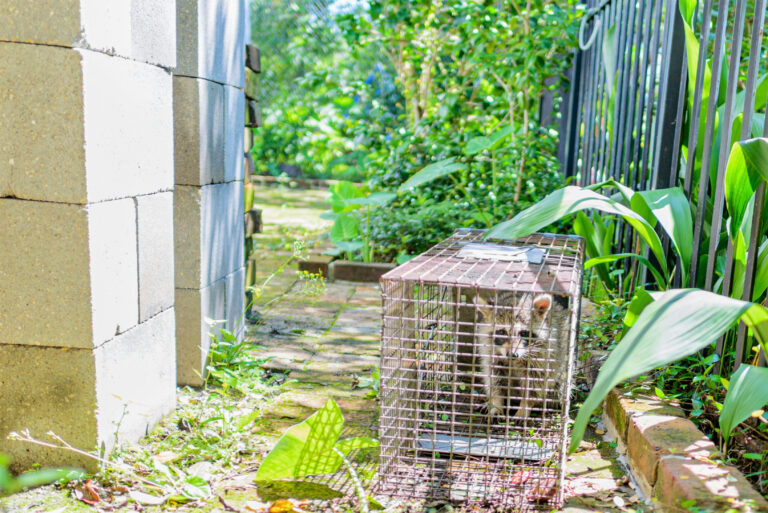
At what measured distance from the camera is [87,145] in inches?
74.2

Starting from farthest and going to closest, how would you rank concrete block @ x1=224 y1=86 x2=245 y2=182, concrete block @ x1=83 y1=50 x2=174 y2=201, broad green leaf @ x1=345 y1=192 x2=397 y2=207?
broad green leaf @ x1=345 y1=192 x2=397 y2=207
concrete block @ x1=224 y1=86 x2=245 y2=182
concrete block @ x1=83 y1=50 x2=174 y2=201

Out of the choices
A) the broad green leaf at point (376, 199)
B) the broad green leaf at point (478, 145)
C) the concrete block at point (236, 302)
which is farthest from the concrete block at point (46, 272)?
the broad green leaf at point (478, 145)

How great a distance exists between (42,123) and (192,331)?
1200 millimetres

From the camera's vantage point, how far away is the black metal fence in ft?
6.84

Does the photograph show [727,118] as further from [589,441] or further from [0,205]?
[0,205]

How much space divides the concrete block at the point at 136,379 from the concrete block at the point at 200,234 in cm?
30

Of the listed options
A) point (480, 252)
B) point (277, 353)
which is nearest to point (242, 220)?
point (277, 353)

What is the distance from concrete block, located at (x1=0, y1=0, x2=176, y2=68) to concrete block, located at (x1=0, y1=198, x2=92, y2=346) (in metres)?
0.46

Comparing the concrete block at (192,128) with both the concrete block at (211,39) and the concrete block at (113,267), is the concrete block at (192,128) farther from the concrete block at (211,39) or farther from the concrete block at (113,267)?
the concrete block at (113,267)

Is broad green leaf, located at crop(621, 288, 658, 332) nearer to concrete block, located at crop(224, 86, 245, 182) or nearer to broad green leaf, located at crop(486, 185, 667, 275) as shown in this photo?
broad green leaf, located at crop(486, 185, 667, 275)

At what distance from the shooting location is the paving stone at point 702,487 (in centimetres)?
153

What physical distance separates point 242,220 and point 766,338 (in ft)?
7.79

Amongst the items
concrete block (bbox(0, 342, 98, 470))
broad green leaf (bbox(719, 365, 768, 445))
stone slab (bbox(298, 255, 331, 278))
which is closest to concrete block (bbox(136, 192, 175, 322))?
concrete block (bbox(0, 342, 98, 470))

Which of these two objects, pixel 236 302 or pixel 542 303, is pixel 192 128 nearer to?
pixel 236 302
